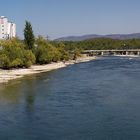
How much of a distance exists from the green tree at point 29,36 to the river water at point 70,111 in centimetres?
2161

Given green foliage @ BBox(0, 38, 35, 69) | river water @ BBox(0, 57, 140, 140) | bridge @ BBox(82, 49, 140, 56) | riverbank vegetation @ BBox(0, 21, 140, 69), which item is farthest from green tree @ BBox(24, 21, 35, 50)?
bridge @ BBox(82, 49, 140, 56)

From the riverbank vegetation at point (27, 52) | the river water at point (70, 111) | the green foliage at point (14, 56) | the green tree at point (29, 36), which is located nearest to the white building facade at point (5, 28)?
the riverbank vegetation at point (27, 52)

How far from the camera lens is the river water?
17.1 meters

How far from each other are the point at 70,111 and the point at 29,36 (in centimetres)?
3381

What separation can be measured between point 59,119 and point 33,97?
7.32 meters

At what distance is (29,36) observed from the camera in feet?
178

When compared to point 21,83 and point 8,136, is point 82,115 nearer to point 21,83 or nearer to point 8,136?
point 8,136

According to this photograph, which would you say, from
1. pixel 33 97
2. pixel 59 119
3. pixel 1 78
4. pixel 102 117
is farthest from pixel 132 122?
pixel 1 78

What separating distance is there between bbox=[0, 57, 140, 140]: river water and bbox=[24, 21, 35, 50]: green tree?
21.6m

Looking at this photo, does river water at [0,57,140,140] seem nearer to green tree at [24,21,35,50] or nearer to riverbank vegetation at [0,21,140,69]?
riverbank vegetation at [0,21,140,69]

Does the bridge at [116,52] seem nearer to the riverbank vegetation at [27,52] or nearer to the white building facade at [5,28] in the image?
the white building facade at [5,28]

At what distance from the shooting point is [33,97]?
87.8 ft

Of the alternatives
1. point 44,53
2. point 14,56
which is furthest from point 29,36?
point 14,56

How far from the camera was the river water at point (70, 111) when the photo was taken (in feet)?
56.2
